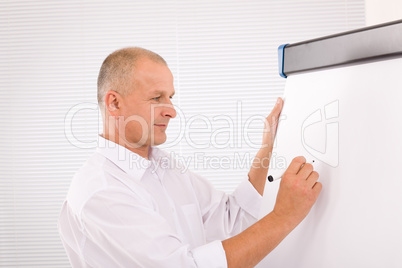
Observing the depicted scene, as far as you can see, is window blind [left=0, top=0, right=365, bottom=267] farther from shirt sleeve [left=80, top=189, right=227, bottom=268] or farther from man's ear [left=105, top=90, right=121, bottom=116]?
shirt sleeve [left=80, top=189, right=227, bottom=268]

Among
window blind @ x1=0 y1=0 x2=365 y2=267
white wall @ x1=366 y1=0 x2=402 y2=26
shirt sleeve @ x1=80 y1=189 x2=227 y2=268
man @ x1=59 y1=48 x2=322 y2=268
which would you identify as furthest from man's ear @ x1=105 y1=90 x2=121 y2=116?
window blind @ x1=0 y1=0 x2=365 y2=267

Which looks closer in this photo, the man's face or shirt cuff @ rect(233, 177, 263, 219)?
the man's face

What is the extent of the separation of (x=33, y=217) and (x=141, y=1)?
1516 mm

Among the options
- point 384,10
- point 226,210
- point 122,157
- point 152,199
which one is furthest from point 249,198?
point 384,10

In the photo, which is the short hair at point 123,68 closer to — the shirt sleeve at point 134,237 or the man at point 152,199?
the man at point 152,199

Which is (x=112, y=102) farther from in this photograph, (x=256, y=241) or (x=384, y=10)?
(x=384, y=10)

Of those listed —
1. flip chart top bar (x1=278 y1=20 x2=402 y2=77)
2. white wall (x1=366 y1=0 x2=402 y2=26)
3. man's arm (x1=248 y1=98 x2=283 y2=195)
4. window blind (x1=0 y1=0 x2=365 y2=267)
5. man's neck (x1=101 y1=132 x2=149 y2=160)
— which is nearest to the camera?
flip chart top bar (x1=278 y1=20 x2=402 y2=77)

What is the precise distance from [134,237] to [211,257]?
191 mm

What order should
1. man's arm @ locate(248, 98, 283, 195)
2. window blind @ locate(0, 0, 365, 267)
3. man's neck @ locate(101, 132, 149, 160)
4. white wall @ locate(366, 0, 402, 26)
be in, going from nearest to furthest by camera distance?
man's arm @ locate(248, 98, 283, 195), man's neck @ locate(101, 132, 149, 160), white wall @ locate(366, 0, 402, 26), window blind @ locate(0, 0, 365, 267)

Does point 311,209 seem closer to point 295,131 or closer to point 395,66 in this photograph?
point 295,131

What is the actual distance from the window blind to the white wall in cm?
43

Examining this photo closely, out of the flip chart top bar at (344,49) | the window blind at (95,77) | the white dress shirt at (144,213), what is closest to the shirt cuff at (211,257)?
the white dress shirt at (144,213)

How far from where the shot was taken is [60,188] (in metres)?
2.69

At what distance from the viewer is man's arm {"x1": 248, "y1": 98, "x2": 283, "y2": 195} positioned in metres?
1.21
